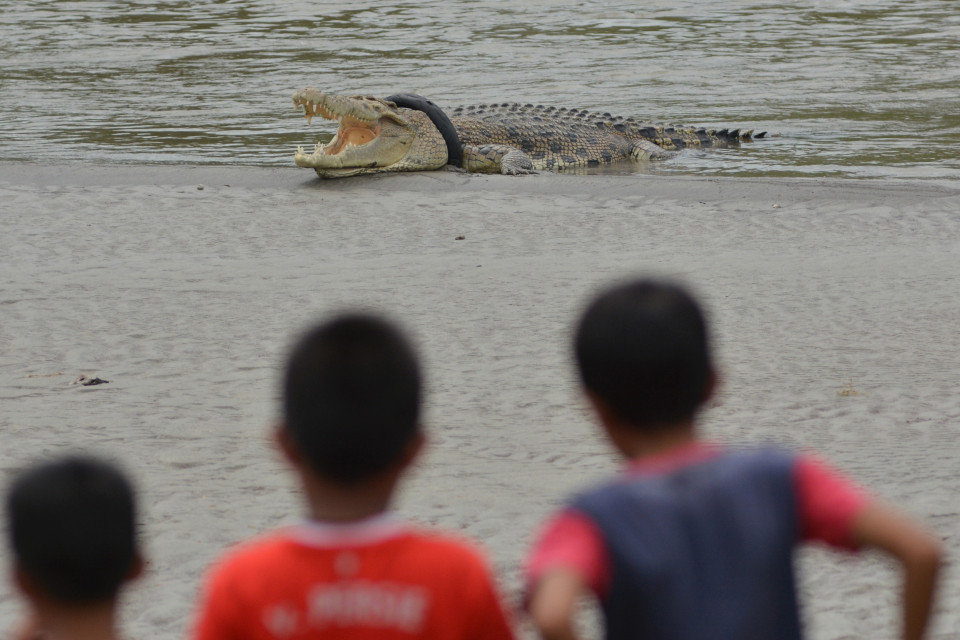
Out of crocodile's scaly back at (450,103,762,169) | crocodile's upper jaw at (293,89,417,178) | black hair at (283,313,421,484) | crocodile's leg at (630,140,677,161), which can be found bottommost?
crocodile's leg at (630,140,677,161)

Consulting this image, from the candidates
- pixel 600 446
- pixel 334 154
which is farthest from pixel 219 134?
pixel 600 446

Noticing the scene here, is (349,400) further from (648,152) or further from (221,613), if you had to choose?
(648,152)

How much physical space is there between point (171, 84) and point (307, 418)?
1655cm

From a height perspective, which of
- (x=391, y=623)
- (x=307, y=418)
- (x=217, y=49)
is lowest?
(x=217, y=49)

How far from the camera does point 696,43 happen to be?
20.3 m

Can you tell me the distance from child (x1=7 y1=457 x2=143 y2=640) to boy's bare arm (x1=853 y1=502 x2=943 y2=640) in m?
1.01

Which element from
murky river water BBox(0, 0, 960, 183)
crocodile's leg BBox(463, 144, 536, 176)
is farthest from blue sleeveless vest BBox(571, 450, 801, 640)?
crocodile's leg BBox(463, 144, 536, 176)

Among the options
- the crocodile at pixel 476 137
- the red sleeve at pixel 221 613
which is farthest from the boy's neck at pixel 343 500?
the crocodile at pixel 476 137

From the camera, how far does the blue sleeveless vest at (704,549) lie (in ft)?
5.20

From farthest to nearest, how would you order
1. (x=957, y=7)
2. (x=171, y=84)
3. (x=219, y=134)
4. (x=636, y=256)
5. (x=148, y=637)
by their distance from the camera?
(x=957, y=7)
(x=171, y=84)
(x=219, y=134)
(x=636, y=256)
(x=148, y=637)

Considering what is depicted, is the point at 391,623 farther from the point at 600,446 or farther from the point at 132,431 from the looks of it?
the point at 132,431

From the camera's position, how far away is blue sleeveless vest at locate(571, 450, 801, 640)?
1.58 metres

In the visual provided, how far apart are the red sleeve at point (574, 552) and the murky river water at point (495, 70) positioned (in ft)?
32.6

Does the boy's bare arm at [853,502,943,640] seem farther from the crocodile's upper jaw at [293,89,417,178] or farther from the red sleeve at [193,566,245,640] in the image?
the crocodile's upper jaw at [293,89,417,178]
